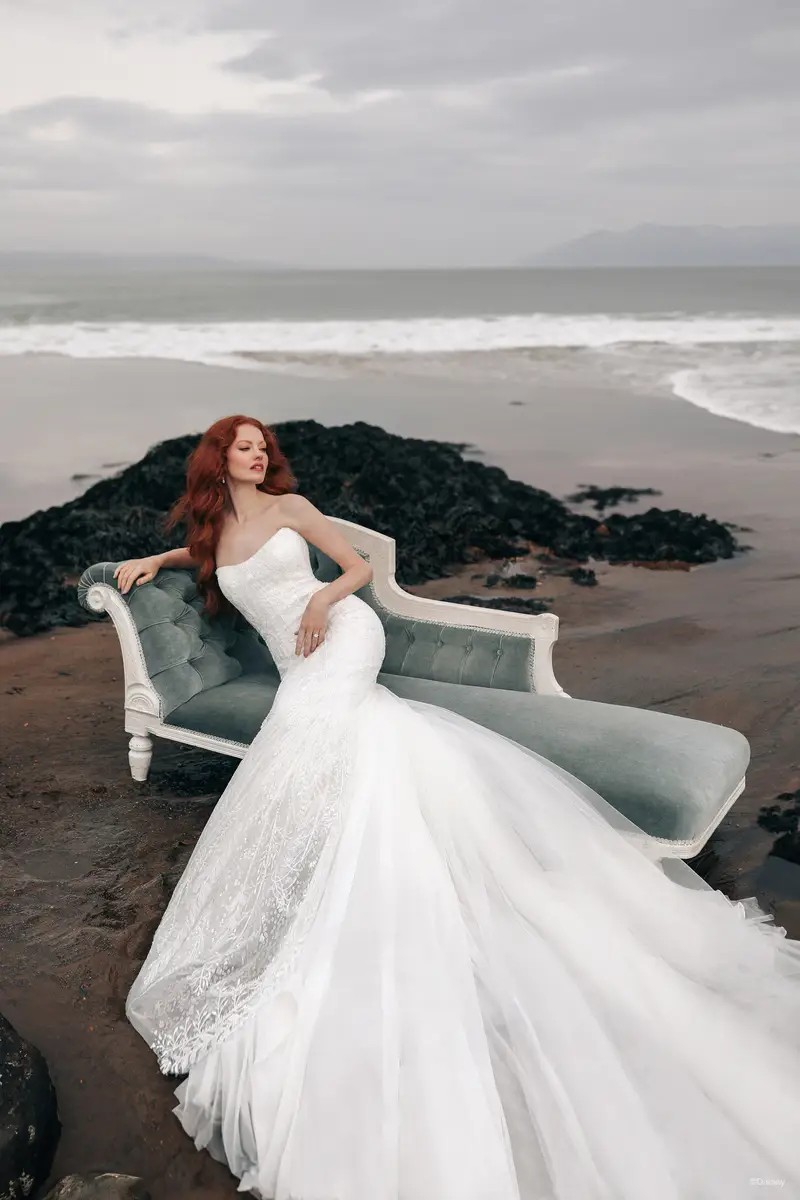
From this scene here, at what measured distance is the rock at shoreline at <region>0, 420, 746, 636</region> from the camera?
797 centimetres

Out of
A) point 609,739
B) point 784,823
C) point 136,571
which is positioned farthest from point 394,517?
point 609,739

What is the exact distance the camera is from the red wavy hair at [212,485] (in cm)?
335

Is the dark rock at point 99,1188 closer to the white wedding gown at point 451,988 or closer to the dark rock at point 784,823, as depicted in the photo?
the white wedding gown at point 451,988

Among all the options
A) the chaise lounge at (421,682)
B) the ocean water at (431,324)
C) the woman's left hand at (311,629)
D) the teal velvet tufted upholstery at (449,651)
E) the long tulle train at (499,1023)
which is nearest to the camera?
the long tulle train at (499,1023)

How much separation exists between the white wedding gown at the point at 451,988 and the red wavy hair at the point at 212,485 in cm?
78

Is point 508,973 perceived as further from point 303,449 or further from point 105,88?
point 105,88

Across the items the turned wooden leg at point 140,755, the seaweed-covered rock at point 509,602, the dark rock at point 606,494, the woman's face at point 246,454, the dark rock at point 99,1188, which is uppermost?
the woman's face at point 246,454

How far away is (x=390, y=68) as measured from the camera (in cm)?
1124

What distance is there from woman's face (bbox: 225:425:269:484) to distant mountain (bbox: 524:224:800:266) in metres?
13.4

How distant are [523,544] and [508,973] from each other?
6.16 meters

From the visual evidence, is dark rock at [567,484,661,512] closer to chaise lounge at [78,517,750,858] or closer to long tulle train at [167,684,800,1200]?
chaise lounge at [78,517,750,858]

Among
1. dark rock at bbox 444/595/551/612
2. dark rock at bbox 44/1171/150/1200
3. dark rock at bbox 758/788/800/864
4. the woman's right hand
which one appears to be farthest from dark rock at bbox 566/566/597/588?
dark rock at bbox 44/1171/150/1200

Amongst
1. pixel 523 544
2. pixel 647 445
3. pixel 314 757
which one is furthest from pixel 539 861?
pixel 647 445

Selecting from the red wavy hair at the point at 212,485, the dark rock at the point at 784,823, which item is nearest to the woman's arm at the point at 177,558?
the red wavy hair at the point at 212,485
